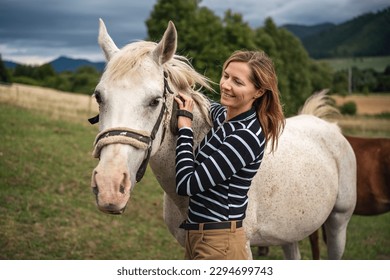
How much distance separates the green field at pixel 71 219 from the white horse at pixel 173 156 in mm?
2826

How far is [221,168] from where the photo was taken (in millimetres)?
1970

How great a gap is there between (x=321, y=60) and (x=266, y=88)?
50273 millimetres

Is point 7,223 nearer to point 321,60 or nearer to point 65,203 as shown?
point 65,203

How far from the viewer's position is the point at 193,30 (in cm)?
1677

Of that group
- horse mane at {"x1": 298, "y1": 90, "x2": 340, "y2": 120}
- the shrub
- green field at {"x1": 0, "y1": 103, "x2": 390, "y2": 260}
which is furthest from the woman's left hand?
the shrub

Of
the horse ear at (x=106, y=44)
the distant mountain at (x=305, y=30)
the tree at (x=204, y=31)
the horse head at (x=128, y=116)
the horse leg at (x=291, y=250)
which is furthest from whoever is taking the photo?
the distant mountain at (x=305, y=30)

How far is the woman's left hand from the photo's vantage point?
85.4 inches

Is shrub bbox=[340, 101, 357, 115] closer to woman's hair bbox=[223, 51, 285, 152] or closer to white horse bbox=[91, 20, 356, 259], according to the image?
white horse bbox=[91, 20, 356, 259]

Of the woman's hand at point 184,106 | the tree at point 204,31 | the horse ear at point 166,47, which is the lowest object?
the woman's hand at point 184,106

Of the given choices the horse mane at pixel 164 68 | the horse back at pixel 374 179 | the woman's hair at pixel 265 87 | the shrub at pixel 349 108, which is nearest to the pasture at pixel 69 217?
the horse back at pixel 374 179

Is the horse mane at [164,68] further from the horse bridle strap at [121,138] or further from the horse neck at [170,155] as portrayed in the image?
the horse bridle strap at [121,138]

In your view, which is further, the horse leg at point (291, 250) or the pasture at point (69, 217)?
the pasture at point (69, 217)

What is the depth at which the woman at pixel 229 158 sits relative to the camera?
1.98m

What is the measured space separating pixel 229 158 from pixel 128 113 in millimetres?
531
